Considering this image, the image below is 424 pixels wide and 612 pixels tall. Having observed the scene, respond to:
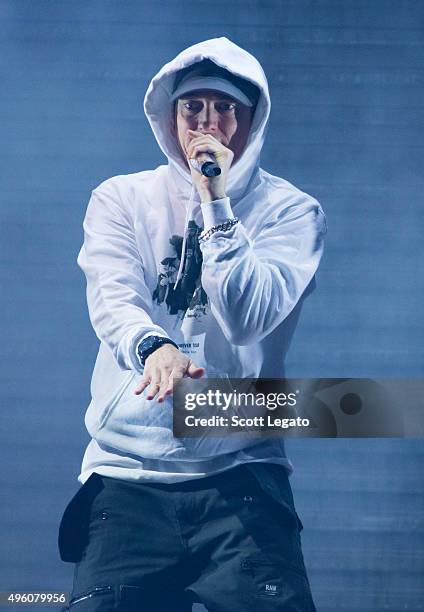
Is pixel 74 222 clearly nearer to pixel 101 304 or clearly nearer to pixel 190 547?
pixel 101 304

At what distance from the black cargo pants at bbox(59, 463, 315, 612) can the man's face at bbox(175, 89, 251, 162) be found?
75 centimetres

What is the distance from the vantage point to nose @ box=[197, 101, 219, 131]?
2084 millimetres

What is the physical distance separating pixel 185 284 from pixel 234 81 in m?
0.49

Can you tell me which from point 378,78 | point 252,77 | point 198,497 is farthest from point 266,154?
point 198,497

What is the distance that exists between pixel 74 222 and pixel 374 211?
27.7 inches

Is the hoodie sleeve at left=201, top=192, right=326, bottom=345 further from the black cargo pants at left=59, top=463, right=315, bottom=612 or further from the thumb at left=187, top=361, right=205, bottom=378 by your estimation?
the black cargo pants at left=59, top=463, right=315, bottom=612

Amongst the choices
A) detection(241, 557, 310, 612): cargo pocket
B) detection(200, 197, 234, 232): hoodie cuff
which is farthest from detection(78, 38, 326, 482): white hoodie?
detection(241, 557, 310, 612): cargo pocket

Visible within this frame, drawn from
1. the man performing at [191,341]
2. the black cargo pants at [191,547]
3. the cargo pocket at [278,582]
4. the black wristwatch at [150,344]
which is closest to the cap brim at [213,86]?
the man performing at [191,341]

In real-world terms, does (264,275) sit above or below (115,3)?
below

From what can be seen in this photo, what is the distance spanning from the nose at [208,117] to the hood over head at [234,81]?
7 cm

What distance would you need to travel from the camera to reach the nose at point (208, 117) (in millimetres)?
2084

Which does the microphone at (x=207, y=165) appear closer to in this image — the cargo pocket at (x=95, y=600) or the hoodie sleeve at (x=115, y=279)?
the hoodie sleeve at (x=115, y=279)

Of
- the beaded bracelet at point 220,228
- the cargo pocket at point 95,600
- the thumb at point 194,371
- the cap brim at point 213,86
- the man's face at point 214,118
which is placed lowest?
the cargo pocket at point 95,600

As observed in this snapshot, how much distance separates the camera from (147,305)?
6.67 feet
